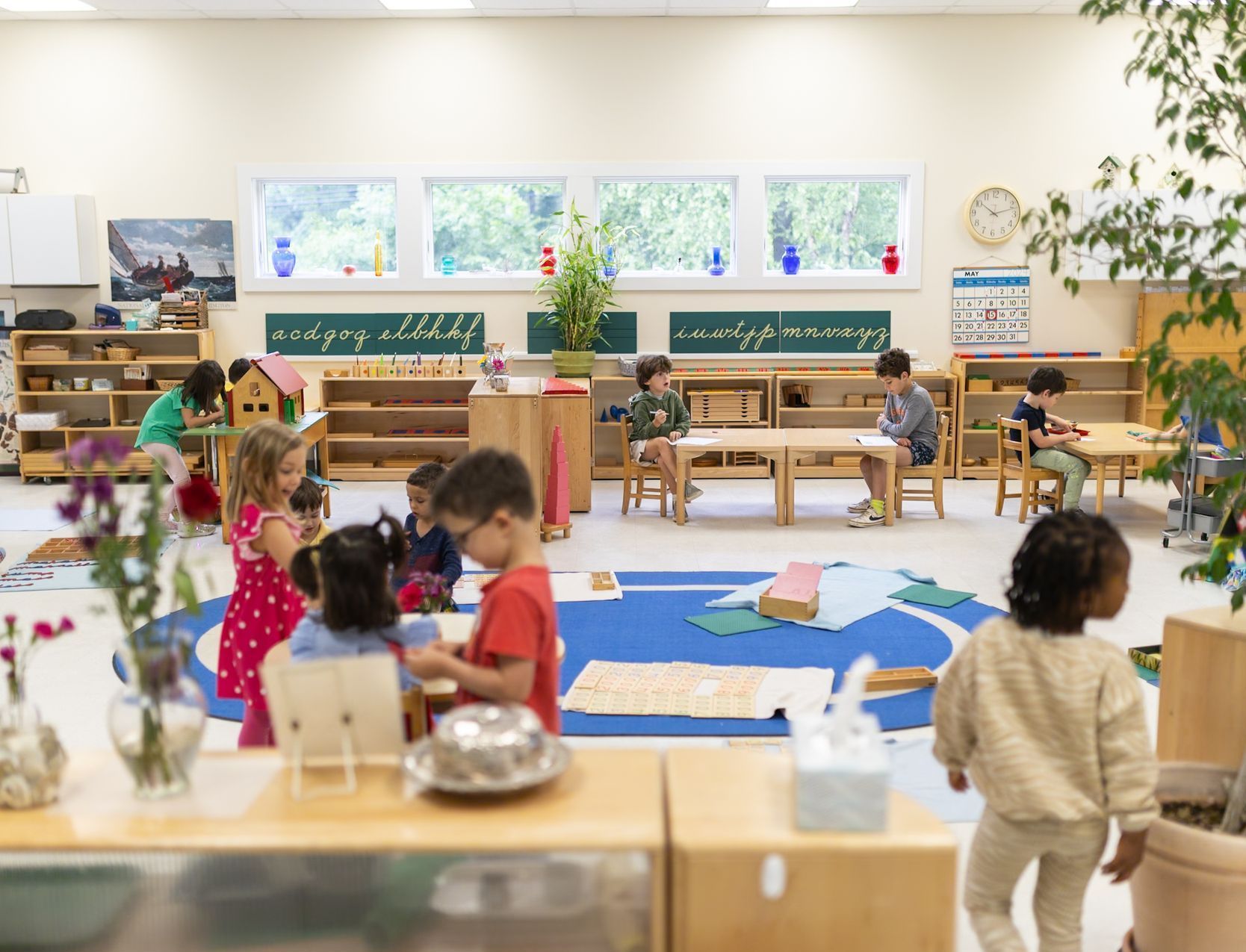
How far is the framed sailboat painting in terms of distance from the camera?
408 inches

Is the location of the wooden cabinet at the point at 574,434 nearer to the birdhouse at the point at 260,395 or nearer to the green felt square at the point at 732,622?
the birdhouse at the point at 260,395

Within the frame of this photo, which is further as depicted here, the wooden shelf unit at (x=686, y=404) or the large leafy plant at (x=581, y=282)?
the wooden shelf unit at (x=686, y=404)

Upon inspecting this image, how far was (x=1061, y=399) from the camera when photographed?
416 inches

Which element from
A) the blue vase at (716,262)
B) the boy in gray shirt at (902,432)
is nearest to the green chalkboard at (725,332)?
the blue vase at (716,262)

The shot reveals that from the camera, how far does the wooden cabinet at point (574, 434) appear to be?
28.5 ft

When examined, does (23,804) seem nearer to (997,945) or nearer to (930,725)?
(997,945)

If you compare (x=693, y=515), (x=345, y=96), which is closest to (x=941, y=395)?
(x=693, y=515)

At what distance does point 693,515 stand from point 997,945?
6.35 metres

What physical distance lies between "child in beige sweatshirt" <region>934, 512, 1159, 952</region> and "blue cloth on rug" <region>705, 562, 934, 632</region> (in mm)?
3415

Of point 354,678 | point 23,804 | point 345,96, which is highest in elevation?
point 345,96

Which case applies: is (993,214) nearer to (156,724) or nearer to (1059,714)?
(1059,714)

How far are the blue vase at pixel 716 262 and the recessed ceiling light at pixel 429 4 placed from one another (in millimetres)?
2861

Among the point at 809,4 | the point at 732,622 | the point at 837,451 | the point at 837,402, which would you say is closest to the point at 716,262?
the point at 837,402

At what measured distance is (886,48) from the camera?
10234mm
